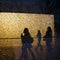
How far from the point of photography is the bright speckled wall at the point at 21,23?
8.46m

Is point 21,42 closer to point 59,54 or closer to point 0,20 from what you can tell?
point 59,54

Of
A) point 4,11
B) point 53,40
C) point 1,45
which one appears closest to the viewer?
point 1,45

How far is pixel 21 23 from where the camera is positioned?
8.79m

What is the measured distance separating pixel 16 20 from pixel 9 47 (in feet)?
9.48

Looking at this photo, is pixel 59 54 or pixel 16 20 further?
pixel 16 20

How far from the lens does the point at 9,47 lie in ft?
19.8

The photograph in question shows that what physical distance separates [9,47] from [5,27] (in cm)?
258

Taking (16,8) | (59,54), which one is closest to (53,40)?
(59,54)

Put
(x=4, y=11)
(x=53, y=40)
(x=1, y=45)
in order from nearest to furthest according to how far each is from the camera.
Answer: (x=1, y=45) → (x=53, y=40) → (x=4, y=11)

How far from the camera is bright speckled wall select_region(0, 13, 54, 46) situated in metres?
8.46

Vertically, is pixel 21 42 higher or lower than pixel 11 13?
lower

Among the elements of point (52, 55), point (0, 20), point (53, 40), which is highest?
point (0, 20)

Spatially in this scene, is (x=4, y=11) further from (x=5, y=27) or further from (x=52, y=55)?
(x=52, y=55)

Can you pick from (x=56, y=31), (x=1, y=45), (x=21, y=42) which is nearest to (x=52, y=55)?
(x=21, y=42)
